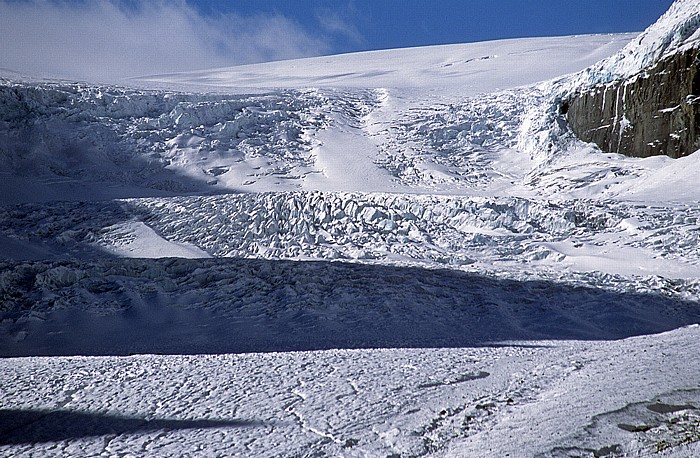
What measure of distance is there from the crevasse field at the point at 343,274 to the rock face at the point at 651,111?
28 cm

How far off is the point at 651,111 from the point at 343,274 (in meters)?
6.66

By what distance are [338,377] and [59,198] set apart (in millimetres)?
8395

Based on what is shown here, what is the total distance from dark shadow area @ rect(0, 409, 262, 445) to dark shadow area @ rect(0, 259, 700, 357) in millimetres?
1456

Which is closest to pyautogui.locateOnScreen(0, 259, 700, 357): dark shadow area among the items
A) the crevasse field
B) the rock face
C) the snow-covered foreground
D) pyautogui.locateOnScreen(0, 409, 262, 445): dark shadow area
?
the crevasse field

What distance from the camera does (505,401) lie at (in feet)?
6.43

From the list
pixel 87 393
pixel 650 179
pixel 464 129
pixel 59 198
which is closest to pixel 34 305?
pixel 87 393

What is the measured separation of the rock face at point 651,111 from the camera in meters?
8.75

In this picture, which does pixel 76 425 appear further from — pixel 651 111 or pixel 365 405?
pixel 651 111

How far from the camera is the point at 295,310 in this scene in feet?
15.1

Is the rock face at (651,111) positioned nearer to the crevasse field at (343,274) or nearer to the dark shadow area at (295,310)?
the crevasse field at (343,274)

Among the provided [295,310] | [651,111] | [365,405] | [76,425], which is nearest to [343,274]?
[295,310]

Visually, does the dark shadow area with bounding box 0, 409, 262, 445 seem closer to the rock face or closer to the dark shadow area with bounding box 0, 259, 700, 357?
the dark shadow area with bounding box 0, 259, 700, 357

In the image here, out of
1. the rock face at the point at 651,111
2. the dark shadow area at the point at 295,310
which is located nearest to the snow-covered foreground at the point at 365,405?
the dark shadow area at the point at 295,310

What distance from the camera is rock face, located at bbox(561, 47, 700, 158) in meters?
8.75
